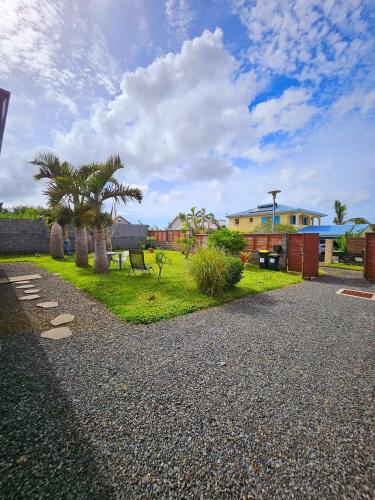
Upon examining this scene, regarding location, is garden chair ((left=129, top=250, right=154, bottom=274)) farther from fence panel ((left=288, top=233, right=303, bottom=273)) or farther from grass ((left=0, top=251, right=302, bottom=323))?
fence panel ((left=288, top=233, right=303, bottom=273))

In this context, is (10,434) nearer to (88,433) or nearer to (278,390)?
(88,433)

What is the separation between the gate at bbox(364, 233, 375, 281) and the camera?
28.0ft

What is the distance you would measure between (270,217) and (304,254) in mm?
20515

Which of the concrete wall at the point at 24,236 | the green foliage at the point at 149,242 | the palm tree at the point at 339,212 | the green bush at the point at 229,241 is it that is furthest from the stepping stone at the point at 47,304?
the palm tree at the point at 339,212

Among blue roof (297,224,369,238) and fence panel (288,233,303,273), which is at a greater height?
blue roof (297,224,369,238)

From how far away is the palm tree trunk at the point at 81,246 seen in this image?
34.0 feet

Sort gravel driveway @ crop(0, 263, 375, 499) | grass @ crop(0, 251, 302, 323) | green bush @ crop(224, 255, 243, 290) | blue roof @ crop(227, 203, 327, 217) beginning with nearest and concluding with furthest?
gravel driveway @ crop(0, 263, 375, 499)
grass @ crop(0, 251, 302, 323)
green bush @ crop(224, 255, 243, 290)
blue roof @ crop(227, 203, 327, 217)

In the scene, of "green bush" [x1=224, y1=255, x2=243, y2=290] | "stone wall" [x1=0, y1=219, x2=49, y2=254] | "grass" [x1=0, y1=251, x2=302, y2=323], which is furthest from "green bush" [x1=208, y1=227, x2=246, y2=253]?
"stone wall" [x1=0, y1=219, x2=49, y2=254]

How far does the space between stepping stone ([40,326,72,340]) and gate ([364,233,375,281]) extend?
408 inches

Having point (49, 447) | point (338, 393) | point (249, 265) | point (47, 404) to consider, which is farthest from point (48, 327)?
point (249, 265)

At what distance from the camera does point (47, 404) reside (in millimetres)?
2166

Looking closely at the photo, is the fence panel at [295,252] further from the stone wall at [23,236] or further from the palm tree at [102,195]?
the stone wall at [23,236]

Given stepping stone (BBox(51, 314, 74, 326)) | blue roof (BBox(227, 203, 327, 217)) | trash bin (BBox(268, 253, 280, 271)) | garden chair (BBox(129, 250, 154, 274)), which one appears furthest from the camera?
blue roof (BBox(227, 203, 327, 217))

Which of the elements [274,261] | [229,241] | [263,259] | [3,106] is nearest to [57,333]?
[3,106]
